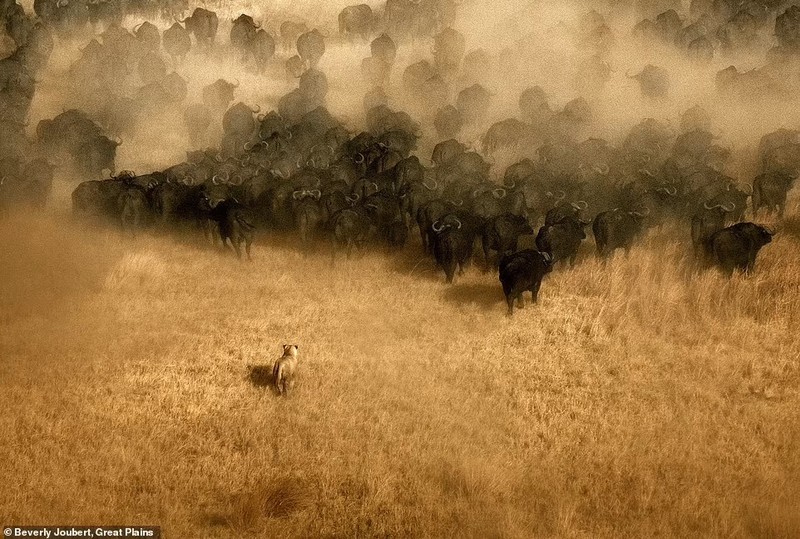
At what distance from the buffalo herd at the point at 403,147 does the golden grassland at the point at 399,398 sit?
0.77 meters

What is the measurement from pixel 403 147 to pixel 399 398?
9419mm

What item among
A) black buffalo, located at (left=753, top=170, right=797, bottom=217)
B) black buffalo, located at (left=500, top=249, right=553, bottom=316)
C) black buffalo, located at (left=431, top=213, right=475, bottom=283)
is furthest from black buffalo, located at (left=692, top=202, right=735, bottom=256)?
black buffalo, located at (left=431, top=213, right=475, bottom=283)

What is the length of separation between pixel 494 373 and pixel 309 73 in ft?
45.2

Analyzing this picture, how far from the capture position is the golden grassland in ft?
21.4

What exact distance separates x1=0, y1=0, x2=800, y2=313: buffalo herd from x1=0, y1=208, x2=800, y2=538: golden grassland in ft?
2.52

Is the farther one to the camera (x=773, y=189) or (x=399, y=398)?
(x=773, y=189)

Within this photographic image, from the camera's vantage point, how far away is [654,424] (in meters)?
7.72

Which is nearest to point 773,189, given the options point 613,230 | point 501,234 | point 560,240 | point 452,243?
point 613,230

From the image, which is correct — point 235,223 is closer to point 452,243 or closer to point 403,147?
point 452,243

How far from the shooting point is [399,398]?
26.8ft

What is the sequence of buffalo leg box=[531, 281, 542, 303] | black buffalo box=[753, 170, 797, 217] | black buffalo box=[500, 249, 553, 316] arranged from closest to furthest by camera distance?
black buffalo box=[500, 249, 553, 316] < buffalo leg box=[531, 281, 542, 303] < black buffalo box=[753, 170, 797, 217]

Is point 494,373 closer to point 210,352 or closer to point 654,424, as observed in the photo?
point 654,424

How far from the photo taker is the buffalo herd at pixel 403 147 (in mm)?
12039

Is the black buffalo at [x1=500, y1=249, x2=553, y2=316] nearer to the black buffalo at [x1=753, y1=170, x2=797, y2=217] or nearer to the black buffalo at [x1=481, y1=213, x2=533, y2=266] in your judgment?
the black buffalo at [x1=481, y1=213, x2=533, y2=266]
